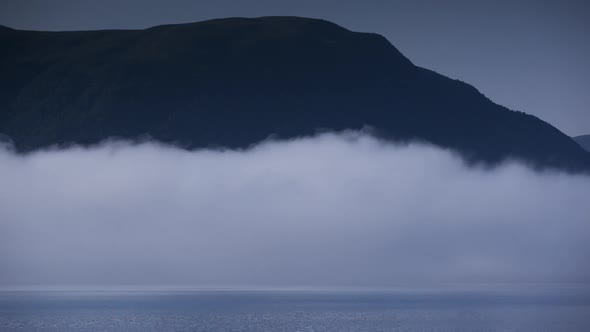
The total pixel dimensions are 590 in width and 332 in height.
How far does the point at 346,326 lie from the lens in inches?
5650

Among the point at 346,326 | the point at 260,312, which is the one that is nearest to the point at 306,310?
the point at 260,312

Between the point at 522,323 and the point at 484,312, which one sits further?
the point at 484,312

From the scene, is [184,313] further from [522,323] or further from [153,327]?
[522,323]

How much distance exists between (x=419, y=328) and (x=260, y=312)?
50.3 m

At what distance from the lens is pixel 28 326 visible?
5502 inches

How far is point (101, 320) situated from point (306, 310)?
169 feet

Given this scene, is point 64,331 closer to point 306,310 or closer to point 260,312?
point 260,312

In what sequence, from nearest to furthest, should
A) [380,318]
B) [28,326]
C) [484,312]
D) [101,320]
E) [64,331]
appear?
[64,331] < [28,326] < [101,320] < [380,318] < [484,312]

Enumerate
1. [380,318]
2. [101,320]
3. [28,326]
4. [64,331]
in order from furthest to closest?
[380,318]
[101,320]
[28,326]
[64,331]

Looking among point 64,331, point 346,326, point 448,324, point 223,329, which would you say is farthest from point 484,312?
point 64,331

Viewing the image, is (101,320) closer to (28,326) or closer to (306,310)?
(28,326)

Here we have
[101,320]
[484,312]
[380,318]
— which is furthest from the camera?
[484,312]

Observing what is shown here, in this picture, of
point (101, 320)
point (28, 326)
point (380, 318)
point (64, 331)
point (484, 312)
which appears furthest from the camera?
point (484, 312)

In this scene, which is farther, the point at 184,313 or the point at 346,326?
the point at 184,313
